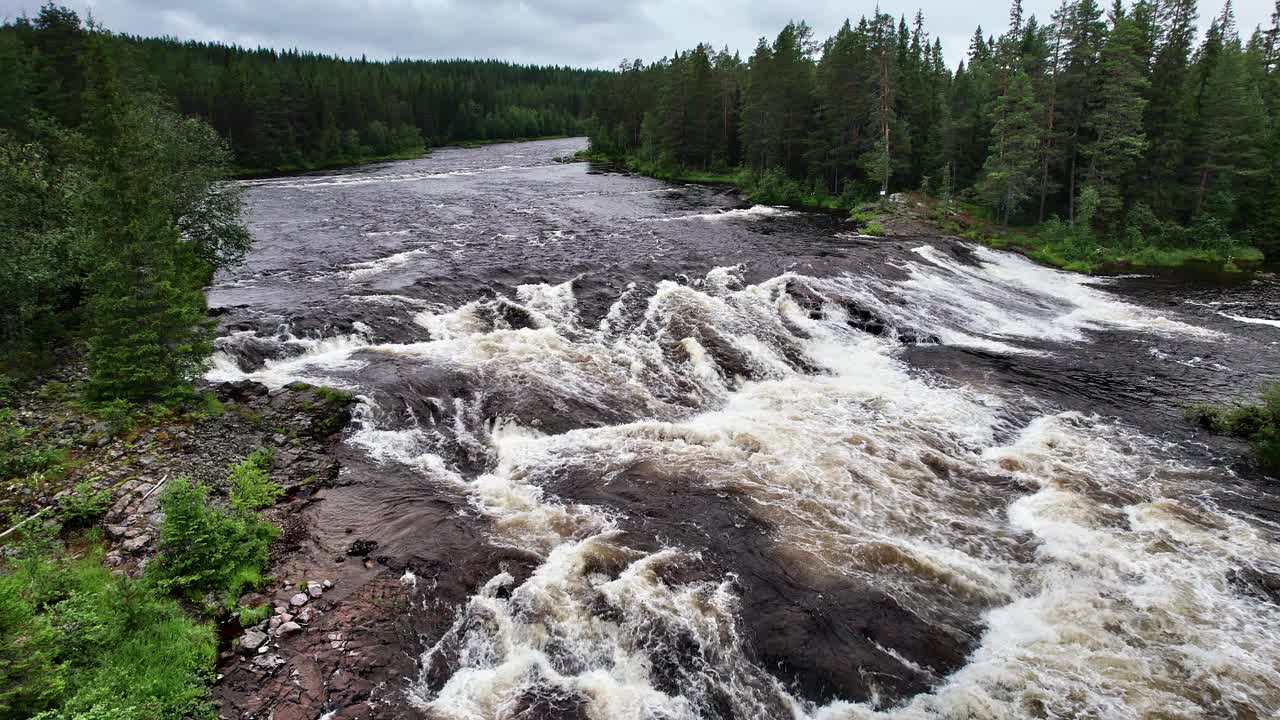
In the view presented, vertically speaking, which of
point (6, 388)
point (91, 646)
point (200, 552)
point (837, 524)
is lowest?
point (837, 524)

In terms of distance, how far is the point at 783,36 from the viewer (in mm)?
63219

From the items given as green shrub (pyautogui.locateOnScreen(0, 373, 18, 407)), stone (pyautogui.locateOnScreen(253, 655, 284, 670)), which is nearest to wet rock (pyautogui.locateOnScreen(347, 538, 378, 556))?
stone (pyautogui.locateOnScreen(253, 655, 284, 670))

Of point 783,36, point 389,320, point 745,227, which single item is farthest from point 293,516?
point 783,36

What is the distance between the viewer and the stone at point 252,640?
923cm

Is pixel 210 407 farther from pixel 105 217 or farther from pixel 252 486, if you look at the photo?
pixel 105 217

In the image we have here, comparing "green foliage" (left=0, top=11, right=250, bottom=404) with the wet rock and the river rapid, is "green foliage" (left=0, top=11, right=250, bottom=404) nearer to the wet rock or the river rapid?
the river rapid

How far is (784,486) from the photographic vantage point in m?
14.2

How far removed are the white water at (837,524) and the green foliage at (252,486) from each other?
93.4 inches

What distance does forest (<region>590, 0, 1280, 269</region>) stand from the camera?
41.9 metres

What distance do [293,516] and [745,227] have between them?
36.2m

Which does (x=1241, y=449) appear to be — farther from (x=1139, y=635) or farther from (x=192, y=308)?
(x=192, y=308)

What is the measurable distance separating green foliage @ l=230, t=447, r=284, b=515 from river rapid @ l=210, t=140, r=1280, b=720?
1.05 meters

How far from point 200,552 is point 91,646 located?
225 cm

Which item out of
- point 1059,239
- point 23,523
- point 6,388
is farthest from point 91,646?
point 1059,239
